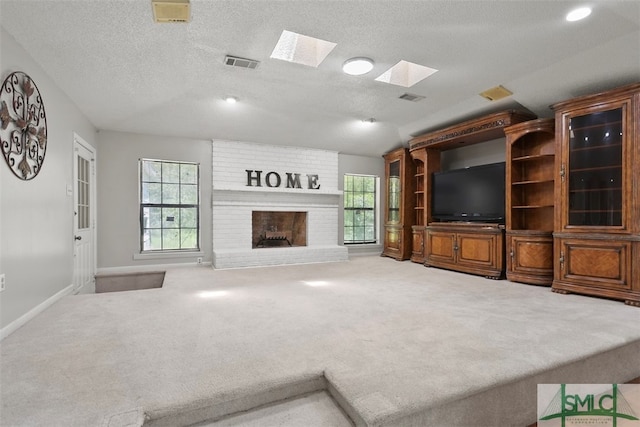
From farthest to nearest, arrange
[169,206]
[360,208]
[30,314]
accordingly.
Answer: [360,208]
[169,206]
[30,314]

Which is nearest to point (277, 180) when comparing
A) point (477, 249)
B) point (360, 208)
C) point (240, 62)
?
point (360, 208)

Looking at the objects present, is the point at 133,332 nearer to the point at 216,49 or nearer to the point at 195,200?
the point at 216,49

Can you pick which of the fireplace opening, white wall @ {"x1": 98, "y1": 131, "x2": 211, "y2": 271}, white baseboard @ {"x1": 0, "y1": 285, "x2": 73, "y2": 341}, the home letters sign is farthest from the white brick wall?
white baseboard @ {"x1": 0, "y1": 285, "x2": 73, "y2": 341}

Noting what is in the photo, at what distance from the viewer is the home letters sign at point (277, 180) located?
241 inches

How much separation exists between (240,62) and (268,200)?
3.22 metres

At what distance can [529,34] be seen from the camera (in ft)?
9.55

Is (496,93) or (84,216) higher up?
(496,93)

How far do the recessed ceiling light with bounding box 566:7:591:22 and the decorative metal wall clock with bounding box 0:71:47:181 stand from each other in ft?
14.8

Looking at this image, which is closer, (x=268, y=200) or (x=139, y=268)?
(x=139, y=268)

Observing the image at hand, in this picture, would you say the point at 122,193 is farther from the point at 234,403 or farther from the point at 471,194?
the point at 471,194

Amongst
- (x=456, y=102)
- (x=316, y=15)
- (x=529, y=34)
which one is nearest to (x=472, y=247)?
(x=456, y=102)

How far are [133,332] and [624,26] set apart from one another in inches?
195

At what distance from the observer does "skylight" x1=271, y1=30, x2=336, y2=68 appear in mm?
3234

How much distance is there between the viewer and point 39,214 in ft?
9.82
